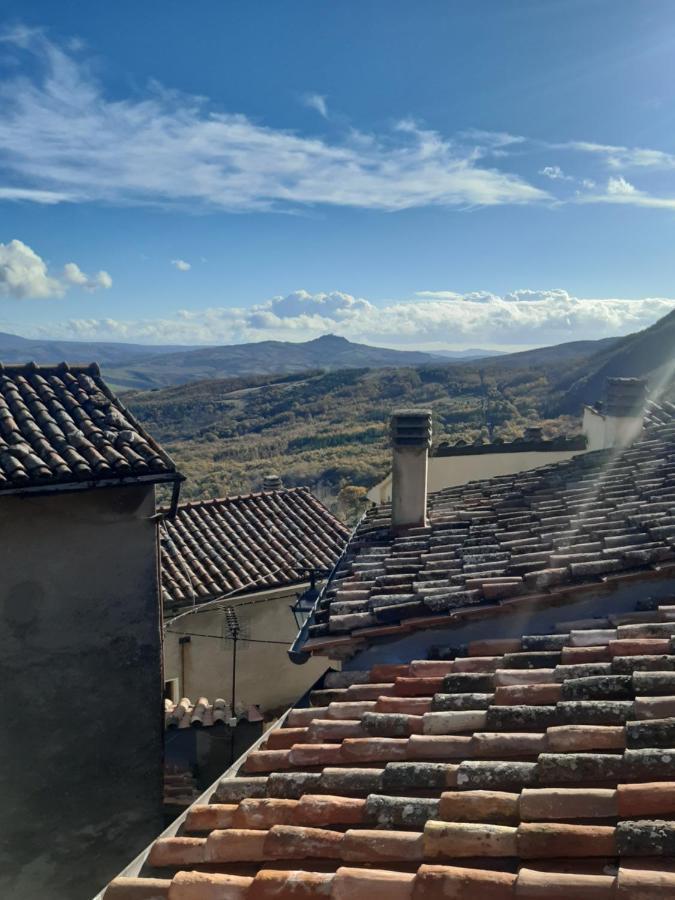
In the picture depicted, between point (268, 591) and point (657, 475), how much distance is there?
25.8 feet

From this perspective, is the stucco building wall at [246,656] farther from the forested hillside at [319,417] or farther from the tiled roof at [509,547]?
the forested hillside at [319,417]

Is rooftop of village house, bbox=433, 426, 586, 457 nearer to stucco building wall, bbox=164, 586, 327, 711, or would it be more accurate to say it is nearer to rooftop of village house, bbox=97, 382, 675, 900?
stucco building wall, bbox=164, 586, 327, 711

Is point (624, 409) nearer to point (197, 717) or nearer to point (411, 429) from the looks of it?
point (411, 429)

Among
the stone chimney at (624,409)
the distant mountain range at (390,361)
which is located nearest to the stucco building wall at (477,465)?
the stone chimney at (624,409)

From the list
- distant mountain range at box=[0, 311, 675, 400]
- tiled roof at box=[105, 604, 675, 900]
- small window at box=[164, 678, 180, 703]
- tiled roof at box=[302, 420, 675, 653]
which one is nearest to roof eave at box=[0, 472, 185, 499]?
tiled roof at box=[302, 420, 675, 653]

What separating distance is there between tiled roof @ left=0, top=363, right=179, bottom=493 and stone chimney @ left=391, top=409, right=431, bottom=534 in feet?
7.88

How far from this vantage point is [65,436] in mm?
7211

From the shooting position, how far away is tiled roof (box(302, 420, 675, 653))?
502 centimetres

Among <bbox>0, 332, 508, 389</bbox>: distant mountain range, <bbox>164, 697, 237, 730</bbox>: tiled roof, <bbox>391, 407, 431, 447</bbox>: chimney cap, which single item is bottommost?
<bbox>164, 697, 237, 730</bbox>: tiled roof

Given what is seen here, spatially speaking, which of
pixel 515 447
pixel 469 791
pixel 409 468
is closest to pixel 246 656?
pixel 515 447

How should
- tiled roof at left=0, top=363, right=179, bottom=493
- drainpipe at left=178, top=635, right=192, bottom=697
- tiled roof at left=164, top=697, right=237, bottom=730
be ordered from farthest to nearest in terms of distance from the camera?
drainpipe at left=178, top=635, right=192, bottom=697 < tiled roof at left=164, top=697, right=237, bottom=730 < tiled roof at left=0, top=363, right=179, bottom=493

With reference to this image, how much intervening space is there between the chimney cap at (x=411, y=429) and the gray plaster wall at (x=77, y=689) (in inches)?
108

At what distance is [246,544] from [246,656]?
216cm

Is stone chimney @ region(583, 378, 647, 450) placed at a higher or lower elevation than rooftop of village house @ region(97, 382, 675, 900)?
higher
